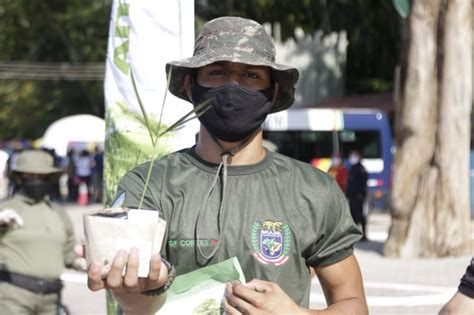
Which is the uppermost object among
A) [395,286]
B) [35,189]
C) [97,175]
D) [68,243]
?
[35,189]

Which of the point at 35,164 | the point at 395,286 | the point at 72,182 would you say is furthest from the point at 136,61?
the point at 72,182

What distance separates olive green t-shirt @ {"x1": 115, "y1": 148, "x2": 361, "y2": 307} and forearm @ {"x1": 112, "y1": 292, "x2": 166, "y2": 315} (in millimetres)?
217

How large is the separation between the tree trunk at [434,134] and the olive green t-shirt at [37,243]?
391 inches

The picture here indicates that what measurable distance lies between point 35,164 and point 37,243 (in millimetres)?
1023

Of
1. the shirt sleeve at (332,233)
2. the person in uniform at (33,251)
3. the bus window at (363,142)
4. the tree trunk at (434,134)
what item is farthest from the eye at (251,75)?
the bus window at (363,142)

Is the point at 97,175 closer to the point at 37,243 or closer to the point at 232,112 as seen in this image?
the point at 37,243

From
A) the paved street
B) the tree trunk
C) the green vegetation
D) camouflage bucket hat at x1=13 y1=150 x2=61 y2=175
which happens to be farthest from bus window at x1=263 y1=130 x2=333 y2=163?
camouflage bucket hat at x1=13 y1=150 x2=61 y2=175

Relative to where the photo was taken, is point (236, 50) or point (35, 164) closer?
point (236, 50)

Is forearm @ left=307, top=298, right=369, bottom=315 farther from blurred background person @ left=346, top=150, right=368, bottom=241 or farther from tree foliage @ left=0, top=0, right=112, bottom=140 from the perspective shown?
tree foliage @ left=0, top=0, right=112, bottom=140

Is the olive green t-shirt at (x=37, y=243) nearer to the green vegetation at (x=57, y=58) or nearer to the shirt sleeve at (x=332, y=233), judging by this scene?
the shirt sleeve at (x=332, y=233)

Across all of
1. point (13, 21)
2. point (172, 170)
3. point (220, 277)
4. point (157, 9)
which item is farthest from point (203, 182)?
point (13, 21)

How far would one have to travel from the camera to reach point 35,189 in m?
8.16

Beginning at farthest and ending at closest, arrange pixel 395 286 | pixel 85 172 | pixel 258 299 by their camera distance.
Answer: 1. pixel 85 172
2. pixel 395 286
3. pixel 258 299

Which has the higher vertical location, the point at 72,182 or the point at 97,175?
the point at 97,175
